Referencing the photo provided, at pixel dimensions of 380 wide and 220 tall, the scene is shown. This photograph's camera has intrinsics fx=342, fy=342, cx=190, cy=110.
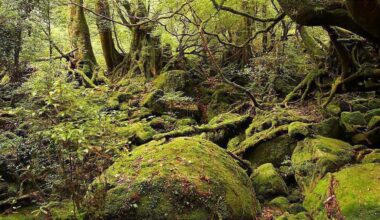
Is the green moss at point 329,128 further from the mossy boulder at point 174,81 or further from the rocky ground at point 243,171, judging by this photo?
the mossy boulder at point 174,81

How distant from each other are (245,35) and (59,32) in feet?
32.1

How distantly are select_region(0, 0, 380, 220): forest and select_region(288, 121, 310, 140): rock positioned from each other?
25 mm

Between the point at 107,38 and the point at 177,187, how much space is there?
12393mm

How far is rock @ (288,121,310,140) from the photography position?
24.5ft

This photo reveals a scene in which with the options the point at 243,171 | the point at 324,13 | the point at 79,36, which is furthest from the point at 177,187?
the point at 79,36

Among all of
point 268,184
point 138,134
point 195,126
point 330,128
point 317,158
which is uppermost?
point 330,128

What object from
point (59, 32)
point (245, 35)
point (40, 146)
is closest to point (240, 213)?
point (40, 146)

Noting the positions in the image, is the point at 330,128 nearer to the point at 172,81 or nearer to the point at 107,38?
the point at 172,81

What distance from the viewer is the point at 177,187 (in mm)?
4676

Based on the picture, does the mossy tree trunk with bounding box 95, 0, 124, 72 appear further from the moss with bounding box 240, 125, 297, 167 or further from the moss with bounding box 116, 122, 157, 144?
the moss with bounding box 240, 125, 297, 167

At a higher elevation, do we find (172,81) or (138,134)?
(172,81)


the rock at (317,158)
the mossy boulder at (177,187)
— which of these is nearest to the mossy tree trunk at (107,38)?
the rock at (317,158)

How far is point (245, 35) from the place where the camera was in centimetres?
1571

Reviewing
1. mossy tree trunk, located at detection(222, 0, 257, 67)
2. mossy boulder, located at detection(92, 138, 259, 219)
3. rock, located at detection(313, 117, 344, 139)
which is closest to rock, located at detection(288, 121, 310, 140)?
rock, located at detection(313, 117, 344, 139)
